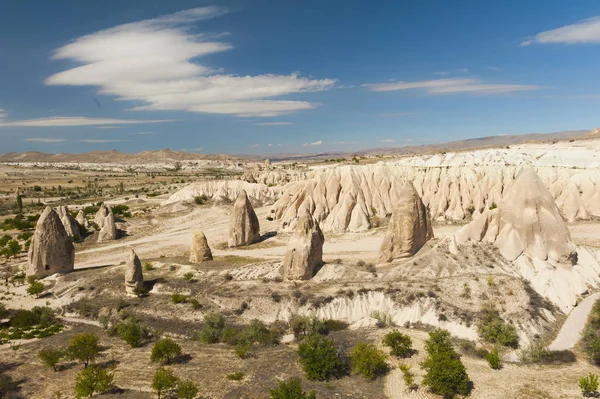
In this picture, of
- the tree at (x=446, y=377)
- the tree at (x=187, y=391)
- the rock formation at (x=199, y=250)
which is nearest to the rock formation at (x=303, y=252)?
the rock formation at (x=199, y=250)

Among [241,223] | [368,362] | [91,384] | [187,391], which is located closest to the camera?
[187,391]

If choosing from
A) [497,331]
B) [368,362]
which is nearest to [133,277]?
[368,362]

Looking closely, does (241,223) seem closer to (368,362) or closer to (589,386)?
(368,362)

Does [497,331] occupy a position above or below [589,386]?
below

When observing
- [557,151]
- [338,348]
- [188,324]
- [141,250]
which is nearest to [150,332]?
[188,324]

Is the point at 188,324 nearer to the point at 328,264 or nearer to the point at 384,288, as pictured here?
the point at 328,264

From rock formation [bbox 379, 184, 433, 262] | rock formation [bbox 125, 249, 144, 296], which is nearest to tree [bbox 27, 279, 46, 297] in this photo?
rock formation [bbox 125, 249, 144, 296]

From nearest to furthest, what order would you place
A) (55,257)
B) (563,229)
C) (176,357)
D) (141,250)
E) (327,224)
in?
(176,357), (563,229), (55,257), (141,250), (327,224)
